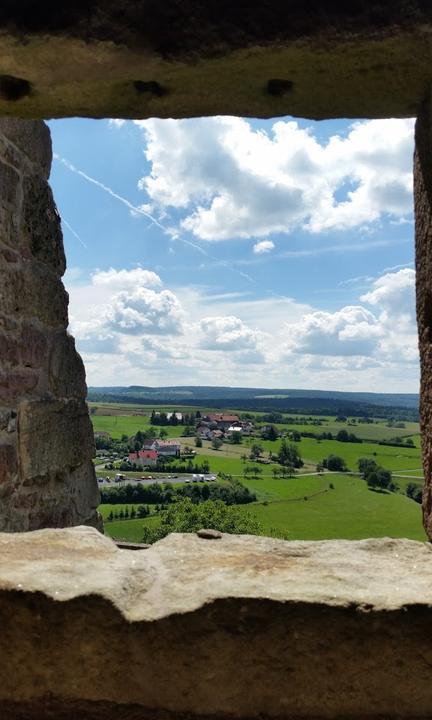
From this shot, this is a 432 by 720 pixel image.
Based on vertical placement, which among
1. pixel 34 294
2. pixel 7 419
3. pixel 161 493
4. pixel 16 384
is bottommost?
pixel 161 493

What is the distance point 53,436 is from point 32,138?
1.50 m

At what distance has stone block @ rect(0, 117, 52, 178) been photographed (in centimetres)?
296

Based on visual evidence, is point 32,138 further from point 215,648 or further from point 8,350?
point 215,648

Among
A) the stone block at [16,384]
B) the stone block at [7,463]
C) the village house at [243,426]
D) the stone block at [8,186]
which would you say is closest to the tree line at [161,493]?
the village house at [243,426]

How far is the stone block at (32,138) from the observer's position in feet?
9.71

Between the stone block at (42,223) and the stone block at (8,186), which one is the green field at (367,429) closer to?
the stone block at (42,223)

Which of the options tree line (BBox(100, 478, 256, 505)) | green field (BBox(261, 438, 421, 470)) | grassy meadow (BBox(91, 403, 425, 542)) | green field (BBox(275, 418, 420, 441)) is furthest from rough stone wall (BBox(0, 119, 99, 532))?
green field (BBox(275, 418, 420, 441))

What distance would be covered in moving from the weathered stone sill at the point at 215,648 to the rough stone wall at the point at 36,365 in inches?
57.1

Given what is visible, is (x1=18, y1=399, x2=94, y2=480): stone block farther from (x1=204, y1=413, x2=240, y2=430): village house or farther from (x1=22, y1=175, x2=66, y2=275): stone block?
(x1=204, y1=413, x2=240, y2=430): village house

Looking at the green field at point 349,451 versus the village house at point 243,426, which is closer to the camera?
the village house at point 243,426

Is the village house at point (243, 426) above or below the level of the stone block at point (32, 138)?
below

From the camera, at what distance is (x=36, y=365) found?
3.06 metres

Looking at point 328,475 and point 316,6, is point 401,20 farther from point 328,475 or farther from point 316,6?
point 328,475

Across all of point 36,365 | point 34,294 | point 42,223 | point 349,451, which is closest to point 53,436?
point 36,365
